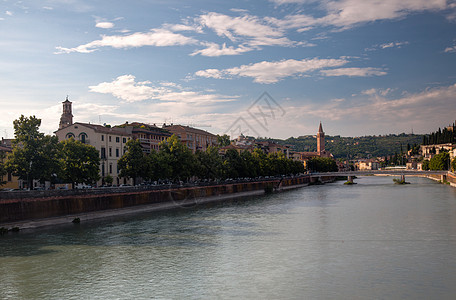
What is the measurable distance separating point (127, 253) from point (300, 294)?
48.6 ft

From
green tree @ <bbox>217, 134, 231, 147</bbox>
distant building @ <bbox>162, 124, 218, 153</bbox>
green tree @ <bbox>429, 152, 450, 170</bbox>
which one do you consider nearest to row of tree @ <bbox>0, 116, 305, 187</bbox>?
distant building @ <bbox>162, 124, 218, 153</bbox>

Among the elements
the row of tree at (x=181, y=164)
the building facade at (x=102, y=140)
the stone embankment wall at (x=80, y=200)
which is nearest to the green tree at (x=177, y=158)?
the row of tree at (x=181, y=164)

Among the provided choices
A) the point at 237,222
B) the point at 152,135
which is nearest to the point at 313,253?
the point at 237,222

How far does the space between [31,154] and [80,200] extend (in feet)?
25.3

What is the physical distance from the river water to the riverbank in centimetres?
213

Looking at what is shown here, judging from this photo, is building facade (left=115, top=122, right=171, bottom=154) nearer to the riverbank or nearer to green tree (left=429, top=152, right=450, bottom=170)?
the riverbank

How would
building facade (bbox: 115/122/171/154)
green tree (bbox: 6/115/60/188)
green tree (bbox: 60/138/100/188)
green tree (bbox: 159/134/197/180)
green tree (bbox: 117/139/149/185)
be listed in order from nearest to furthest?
green tree (bbox: 6/115/60/188)
green tree (bbox: 60/138/100/188)
green tree (bbox: 117/139/149/185)
green tree (bbox: 159/134/197/180)
building facade (bbox: 115/122/171/154)

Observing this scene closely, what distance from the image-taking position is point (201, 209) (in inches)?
2552

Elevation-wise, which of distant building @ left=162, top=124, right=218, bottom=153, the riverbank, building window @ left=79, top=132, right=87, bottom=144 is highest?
distant building @ left=162, top=124, right=218, bottom=153

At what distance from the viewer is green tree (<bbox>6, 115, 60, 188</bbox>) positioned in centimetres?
5012

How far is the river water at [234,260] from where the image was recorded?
965 inches

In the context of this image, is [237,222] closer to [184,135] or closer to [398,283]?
[398,283]

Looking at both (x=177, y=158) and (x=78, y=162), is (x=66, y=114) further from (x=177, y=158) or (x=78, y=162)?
(x=78, y=162)

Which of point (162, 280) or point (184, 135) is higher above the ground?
point (184, 135)
